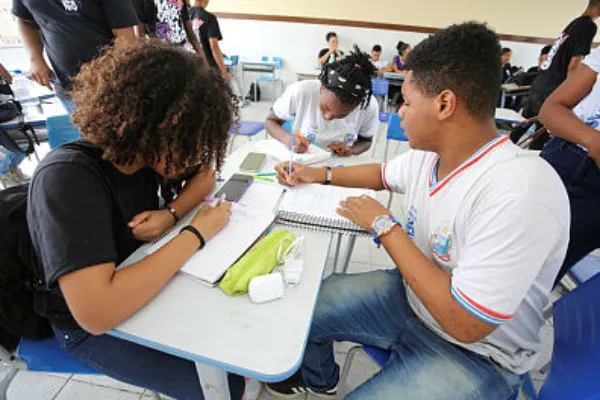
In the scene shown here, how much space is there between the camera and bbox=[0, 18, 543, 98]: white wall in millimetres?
6223

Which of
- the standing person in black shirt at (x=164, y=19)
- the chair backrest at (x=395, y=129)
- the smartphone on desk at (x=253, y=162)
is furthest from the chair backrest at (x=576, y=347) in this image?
the standing person in black shirt at (x=164, y=19)

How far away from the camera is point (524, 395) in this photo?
86 centimetres

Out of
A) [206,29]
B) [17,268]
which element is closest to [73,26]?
[17,268]

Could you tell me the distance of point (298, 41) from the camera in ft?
20.9

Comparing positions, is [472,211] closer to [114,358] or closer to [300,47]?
[114,358]

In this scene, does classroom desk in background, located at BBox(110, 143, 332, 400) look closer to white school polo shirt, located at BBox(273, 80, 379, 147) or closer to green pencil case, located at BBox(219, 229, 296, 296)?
green pencil case, located at BBox(219, 229, 296, 296)

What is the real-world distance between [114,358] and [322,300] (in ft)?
1.97

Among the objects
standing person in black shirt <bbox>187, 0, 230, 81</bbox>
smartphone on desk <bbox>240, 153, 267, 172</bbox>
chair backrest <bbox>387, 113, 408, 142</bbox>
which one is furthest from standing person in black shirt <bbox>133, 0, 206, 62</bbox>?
chair backrest <bbox>387, 113, 408, 142</bbox>

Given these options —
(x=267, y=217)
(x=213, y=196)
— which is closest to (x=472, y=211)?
(x=267, y=217)

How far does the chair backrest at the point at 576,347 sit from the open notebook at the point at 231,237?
0.80 meters

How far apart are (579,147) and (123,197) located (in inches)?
60.4

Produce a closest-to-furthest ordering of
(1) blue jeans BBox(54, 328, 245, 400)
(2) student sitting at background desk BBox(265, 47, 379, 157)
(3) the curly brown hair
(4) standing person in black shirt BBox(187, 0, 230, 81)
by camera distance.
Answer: (3) the curly brown hair < (1) blue jeans BBox(54, 328, 245, 400) < (2) student sitting at background desk BBox(265, 47, 379, 157) < (4) standing person in black shirt BBox(187, 0, 230, 81)

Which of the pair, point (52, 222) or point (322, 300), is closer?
point (52, 222)

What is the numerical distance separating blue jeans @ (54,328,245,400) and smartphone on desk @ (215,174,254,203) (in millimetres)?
498
